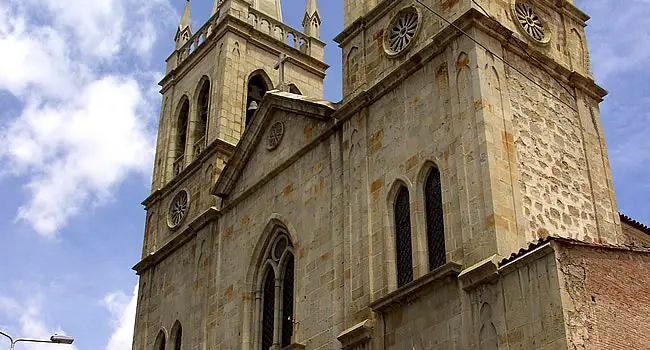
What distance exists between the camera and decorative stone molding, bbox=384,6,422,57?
66.5 feet

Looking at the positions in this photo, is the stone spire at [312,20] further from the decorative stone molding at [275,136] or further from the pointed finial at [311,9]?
the decorative stone molding at [275,136]

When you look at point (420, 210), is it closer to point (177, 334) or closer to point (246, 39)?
point (177, 334)

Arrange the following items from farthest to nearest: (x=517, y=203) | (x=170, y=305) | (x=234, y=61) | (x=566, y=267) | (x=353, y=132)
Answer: (x=234, y=61) → (x=170, y=305) → (x=353, y=132) → (x=517, y=203) → (x=566, y=267)

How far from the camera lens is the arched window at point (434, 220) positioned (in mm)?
17516

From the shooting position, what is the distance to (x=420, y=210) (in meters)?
18.1

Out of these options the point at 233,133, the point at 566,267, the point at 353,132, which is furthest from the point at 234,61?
the point at 566,267

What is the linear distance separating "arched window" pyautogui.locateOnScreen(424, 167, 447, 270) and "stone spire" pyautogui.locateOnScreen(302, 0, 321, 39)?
548 inches

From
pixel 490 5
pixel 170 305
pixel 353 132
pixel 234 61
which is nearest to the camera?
pixel 490 5

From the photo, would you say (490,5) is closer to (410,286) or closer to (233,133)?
(410,286)

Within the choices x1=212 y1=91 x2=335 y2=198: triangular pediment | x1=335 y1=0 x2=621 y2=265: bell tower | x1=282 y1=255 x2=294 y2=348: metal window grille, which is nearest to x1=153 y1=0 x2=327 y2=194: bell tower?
x1=212 y1=91 x2=335 y2=198: triangular pediment

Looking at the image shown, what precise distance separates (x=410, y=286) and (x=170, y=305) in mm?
10593

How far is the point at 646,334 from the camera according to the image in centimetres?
1484

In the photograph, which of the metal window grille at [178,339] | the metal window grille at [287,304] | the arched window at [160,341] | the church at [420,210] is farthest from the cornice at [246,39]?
the metal window grille at [287,304]

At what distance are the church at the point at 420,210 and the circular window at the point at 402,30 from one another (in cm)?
5
